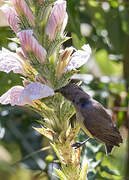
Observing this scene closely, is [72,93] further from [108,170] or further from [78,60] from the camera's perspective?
[108,170]

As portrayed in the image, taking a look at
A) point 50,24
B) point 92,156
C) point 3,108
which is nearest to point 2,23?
point 3,108

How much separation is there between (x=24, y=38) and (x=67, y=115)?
0.15m

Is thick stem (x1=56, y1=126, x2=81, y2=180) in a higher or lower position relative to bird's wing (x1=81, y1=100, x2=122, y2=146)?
lower

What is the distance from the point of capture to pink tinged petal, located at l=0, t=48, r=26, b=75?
2.25ft

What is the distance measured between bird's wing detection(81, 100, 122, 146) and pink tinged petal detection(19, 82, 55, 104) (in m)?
0.07

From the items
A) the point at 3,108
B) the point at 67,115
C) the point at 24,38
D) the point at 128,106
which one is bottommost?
the point at 128,106

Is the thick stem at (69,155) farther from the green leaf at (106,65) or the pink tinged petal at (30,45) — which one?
the green leaf at (106,65)

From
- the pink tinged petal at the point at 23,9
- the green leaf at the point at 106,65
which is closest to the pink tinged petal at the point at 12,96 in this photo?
the pink tinged petal at the point at 23,9

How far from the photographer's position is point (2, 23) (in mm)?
1204

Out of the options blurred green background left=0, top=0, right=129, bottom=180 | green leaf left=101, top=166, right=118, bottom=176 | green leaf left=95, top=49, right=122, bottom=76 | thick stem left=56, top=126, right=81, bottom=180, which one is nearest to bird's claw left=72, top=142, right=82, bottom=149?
thick stem left=56, top=126, right=81, bottom=180

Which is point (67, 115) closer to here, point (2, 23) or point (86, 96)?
point (86, 96)

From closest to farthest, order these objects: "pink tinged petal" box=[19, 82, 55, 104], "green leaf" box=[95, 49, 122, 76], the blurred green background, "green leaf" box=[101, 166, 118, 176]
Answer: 1. "pink tinged petal" box=[19, 82, 55, 104]
2. "green leaf" box=[101, 166, 118, 176]
3. the blurred green background
4. "green leaf" box=[95, 49, 122, 76]

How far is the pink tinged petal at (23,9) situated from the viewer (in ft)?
2.13

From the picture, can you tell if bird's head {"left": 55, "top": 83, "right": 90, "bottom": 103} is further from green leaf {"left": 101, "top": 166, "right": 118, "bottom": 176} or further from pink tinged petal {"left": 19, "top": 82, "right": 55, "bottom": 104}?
green leaf {"left": 101, "top": 166, "right": 118, "bottom": 176}
